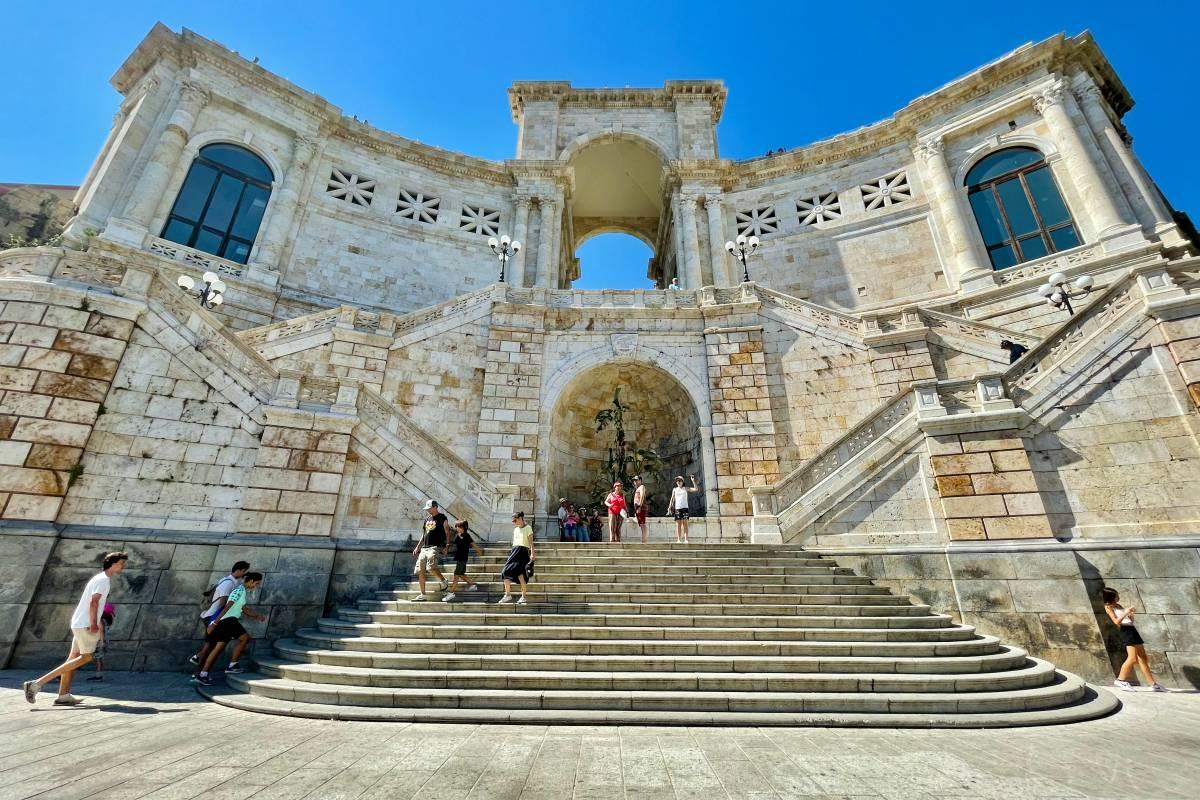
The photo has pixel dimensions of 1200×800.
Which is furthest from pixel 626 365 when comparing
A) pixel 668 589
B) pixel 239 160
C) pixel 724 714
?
pixel 239 160

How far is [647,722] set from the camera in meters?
5.05

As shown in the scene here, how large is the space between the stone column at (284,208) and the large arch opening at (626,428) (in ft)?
45.3

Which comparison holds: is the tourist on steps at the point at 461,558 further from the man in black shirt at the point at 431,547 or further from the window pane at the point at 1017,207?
the window pane at the point at 1017,207

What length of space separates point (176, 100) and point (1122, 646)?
3333cm

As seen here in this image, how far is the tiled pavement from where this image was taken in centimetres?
348

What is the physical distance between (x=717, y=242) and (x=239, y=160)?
2191 cm

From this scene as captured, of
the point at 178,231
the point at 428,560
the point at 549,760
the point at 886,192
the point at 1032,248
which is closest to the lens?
the point at 549,760

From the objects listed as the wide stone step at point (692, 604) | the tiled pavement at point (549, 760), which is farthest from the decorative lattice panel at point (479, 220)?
the tiled pavement at point (549, 760)

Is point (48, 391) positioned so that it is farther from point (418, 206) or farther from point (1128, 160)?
point (1128, 160)

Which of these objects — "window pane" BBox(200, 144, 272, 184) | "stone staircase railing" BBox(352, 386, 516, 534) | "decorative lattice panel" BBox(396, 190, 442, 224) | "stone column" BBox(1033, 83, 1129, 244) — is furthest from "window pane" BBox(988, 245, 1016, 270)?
"window pane" BBox(200, 144, 272, 184)

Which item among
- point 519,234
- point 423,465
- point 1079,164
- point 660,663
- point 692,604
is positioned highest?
point 519,234

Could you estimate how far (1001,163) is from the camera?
2059 cm

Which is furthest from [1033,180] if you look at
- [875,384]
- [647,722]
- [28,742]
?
[28,742]

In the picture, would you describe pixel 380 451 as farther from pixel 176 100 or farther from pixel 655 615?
pixel 176 100
